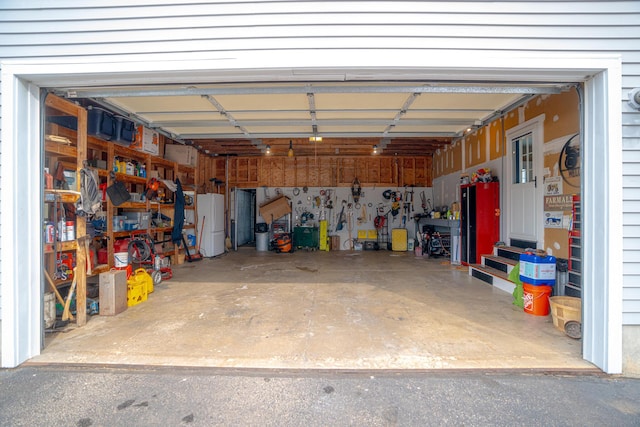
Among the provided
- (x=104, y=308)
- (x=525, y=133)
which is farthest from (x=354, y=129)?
(x=104, y=308)

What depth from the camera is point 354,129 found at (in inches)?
233

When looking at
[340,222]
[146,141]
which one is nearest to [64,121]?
[146,141]

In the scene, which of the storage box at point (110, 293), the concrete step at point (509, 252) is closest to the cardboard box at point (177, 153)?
the storage box at point (110, 293)

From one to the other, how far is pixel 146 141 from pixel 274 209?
4617mm

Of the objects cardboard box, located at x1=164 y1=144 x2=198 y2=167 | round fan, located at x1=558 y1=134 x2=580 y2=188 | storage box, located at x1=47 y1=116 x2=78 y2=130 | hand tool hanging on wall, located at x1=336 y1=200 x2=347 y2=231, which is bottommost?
hand tool hanging on wall, located at x1=336 y1=200 x2=347 y2=231

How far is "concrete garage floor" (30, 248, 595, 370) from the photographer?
2621 millimetres

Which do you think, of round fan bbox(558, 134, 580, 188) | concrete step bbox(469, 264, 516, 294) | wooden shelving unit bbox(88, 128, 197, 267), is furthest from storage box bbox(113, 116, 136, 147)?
concrete step bbox(469, 264, 516, 294)

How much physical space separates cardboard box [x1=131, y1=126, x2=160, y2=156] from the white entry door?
289 inches

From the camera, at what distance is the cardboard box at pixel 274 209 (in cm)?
980

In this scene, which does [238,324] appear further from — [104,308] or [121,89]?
[121,89]

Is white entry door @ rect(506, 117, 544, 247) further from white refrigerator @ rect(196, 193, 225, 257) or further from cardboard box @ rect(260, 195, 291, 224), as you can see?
white refrigerator @ rect(196, 193, 225, 257)

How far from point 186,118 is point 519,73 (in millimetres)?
5083

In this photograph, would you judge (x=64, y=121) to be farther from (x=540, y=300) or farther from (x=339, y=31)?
(x=540, y=300)

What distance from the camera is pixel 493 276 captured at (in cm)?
515
